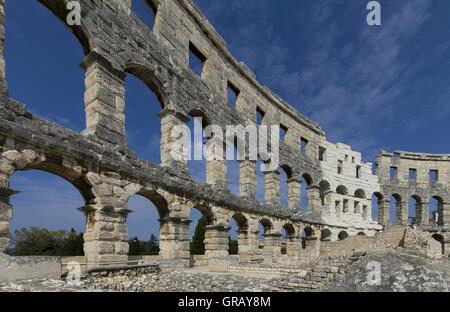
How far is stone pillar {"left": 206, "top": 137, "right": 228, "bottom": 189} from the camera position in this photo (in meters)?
14.8

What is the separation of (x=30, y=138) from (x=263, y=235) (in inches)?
542

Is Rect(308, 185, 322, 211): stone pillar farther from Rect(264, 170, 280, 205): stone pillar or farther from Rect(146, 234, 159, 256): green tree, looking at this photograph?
Rect(146, 234, 159, 256): green tree

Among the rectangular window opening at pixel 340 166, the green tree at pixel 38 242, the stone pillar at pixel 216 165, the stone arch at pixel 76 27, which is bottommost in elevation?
the green tree at pixel 38 242

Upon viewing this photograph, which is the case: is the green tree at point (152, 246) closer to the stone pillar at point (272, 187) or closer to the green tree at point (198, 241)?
the green tree at point (198, 241)

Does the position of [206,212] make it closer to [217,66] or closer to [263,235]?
[263,235]

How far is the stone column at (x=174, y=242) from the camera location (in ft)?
37.0

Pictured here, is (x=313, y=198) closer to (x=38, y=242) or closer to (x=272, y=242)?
(x=272, y=242)

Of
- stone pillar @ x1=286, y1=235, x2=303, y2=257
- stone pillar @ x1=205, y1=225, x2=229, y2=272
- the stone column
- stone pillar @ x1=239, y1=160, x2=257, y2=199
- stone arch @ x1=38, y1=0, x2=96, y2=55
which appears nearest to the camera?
stone arch @ x1=38, y1=0, x2=96, y2=55

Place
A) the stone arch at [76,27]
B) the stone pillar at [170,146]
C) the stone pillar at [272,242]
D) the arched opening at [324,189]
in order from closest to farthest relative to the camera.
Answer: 1. the stone arch at [76,27]
2. the stone pillar at [170,146]
3. the stone pillar at [272,242]
4. the arched opening at [324,189]

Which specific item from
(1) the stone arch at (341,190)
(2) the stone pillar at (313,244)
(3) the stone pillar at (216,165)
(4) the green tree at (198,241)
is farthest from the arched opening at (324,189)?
(3) the stone pillar at (216,165)

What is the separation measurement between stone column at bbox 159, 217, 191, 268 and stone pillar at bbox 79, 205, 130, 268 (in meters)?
2.33

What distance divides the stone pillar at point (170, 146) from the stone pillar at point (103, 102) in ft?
7.51

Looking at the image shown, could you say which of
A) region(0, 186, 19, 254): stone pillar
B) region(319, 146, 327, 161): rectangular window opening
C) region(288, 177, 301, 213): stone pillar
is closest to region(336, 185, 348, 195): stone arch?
region(319, 146, 327, 161): rectangular window opening
